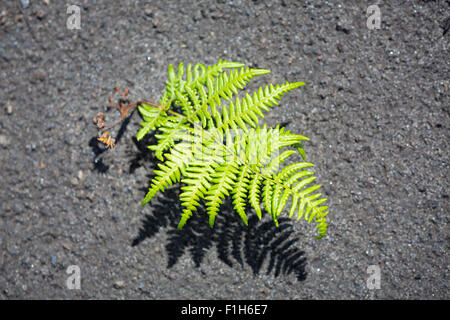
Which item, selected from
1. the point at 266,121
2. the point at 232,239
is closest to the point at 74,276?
the point at 232,239

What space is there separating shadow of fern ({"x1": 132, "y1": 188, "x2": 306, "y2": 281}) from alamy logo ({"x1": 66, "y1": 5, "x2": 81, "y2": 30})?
4.89 feet

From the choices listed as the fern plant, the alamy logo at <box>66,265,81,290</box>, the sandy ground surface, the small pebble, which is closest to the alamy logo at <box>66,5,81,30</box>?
the sandy ground surface

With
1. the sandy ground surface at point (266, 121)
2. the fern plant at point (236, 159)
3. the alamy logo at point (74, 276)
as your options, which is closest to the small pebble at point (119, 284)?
the sandy ground surface at point (266, 121)

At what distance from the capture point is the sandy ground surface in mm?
2574

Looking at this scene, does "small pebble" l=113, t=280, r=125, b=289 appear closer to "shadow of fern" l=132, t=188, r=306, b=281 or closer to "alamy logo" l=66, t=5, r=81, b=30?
"shadow of fern" l=132, t=188, r=306, b=281

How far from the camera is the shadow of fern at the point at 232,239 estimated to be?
259 centimetres

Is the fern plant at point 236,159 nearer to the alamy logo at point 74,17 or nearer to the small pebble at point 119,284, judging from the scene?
the small pebble at point 119,284

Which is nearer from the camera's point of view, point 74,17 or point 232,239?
point 232,239

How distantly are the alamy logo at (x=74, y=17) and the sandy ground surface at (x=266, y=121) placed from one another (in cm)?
4

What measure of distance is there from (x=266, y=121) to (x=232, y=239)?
925 millimetres

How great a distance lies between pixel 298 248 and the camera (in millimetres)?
2619

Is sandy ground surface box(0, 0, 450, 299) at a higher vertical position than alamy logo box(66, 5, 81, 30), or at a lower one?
lower

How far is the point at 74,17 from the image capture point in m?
2.71

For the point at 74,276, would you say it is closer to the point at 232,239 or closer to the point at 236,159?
the point at 232,239
